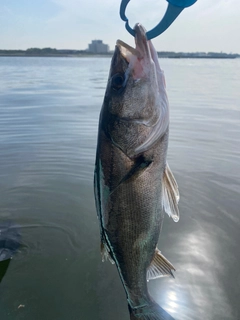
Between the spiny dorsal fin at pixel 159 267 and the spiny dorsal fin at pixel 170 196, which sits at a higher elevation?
the spiny dorsal fin at pixel 170 196

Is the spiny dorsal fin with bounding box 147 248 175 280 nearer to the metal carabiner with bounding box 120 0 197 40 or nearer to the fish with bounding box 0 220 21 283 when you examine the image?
the metal carabiner with bounding box 120 0 197 40

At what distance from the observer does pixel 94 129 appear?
11.6m

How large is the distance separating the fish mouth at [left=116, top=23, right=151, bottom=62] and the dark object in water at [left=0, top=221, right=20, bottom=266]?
3281 millimetres

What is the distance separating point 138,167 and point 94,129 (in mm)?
9397

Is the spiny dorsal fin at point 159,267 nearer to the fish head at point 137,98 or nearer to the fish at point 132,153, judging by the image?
the fish at point 132,153

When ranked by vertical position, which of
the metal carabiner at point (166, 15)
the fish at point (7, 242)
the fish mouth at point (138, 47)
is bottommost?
the fish at point (7, 242)

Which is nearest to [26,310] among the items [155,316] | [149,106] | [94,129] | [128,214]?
[155,316]

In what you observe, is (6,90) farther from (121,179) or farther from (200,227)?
(121,179)

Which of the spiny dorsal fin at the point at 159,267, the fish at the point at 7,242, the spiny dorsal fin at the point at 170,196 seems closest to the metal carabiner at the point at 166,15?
the spiny dorsal fin at the point at 170,196

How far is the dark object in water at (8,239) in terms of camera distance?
4.59 meters

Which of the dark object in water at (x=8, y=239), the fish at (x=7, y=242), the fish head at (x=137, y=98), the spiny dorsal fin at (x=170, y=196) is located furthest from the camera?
the dark object in water at (x=8, y=239)

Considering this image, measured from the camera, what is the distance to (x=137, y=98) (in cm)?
241

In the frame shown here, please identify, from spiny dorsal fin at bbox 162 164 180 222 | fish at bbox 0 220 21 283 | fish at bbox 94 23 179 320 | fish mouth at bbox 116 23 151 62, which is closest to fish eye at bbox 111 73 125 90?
fish at bbox 94 23 179 320

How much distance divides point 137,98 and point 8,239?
336cm
